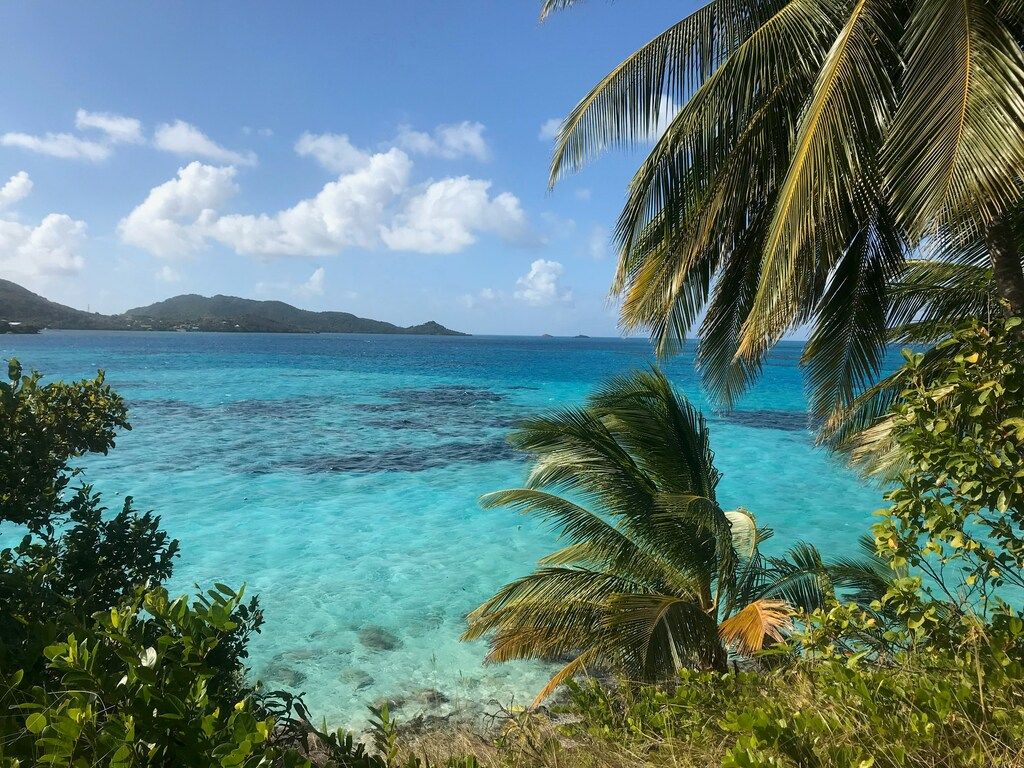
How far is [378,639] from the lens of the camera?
8.99m

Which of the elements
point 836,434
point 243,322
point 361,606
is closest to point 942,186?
point 836,434

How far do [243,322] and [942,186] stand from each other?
630ft

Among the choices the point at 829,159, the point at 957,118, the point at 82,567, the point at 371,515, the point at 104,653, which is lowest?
the point at 371,515

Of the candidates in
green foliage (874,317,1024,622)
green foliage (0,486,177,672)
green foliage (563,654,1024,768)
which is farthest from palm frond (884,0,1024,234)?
green foliage (0,486,177,672)

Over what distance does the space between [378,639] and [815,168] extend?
875 centimetres

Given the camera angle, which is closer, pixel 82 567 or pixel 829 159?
pixel 82 567

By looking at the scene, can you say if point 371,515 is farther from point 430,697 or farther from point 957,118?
point 957,118

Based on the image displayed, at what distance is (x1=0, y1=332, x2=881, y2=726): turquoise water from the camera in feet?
27.2

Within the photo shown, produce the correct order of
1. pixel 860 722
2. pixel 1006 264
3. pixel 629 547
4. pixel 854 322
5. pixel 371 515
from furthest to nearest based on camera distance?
pixel 371 515, pixel 629 547, pixel 854 322, pixel 1006 264, pixel 860 722

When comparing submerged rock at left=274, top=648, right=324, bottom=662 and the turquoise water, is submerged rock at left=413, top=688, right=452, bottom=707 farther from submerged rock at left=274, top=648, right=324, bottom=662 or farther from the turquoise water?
submerged rock at left=274, top=648, right=324, bottom=662

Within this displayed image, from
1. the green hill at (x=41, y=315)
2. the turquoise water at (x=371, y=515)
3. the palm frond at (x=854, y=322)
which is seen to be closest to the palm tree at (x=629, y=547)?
the turquoise water at (x=371, y=515)

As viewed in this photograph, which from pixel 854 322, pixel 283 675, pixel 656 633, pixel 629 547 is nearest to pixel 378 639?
pixel 283 675

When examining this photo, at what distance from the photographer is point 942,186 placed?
311 cm

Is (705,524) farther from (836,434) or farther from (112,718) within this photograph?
(112,718)
